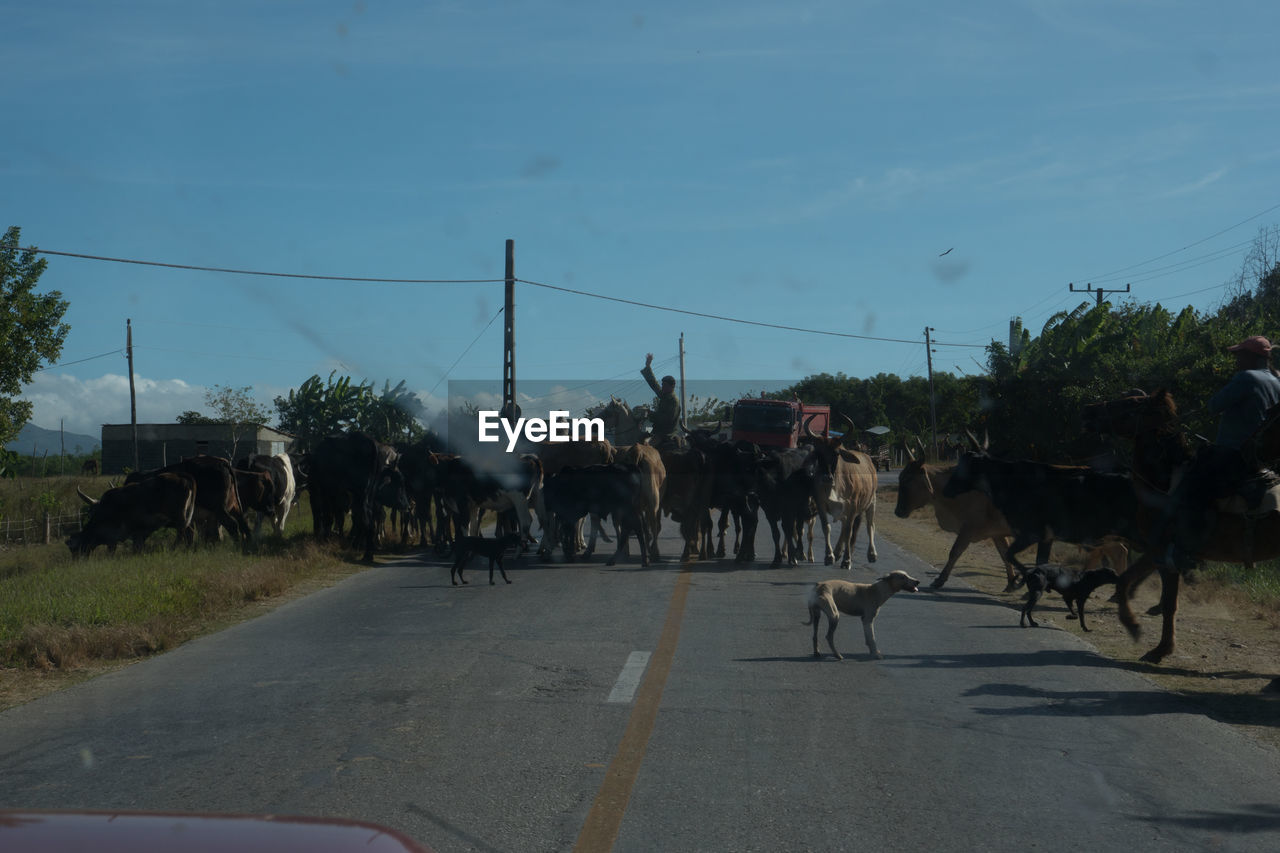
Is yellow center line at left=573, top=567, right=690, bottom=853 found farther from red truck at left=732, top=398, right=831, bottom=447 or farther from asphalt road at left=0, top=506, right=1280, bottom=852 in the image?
red truck at left=732, top=398, right=831, bottom=447

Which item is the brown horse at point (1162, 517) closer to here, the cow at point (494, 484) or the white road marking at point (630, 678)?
the white road marking at point (630, 678)

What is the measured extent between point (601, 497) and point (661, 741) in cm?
1052

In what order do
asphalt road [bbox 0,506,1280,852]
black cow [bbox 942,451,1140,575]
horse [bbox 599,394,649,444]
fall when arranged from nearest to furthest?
1. asphalt road [bbox 0,506,1280,852]
2. black cow [bbox 942,451,1140,575]
3. horse [bbox 599,394,649,444]

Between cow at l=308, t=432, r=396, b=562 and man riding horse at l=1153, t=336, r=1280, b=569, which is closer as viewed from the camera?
man riding horse at l=1153, t=336, r=1280, b=569

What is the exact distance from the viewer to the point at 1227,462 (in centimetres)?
947

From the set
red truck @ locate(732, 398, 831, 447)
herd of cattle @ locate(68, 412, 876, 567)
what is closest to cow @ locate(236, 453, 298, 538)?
herd of cattle @ locate(68, 412, 876, 567)

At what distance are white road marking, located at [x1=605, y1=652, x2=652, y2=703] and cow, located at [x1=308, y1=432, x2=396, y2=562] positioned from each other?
990 centimetres

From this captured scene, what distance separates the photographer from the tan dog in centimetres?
962

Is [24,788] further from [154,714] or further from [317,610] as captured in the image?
[317,610]

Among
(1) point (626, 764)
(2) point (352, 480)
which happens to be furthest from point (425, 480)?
(1) point (626, 764)

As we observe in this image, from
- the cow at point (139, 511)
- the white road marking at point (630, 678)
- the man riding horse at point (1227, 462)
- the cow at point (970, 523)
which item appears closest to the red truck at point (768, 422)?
the cow at point (970, 523)

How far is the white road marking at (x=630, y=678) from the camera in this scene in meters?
8.05

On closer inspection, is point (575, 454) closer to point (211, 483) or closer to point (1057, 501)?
point (211, 483)

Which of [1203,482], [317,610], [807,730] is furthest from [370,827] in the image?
[317,610]
